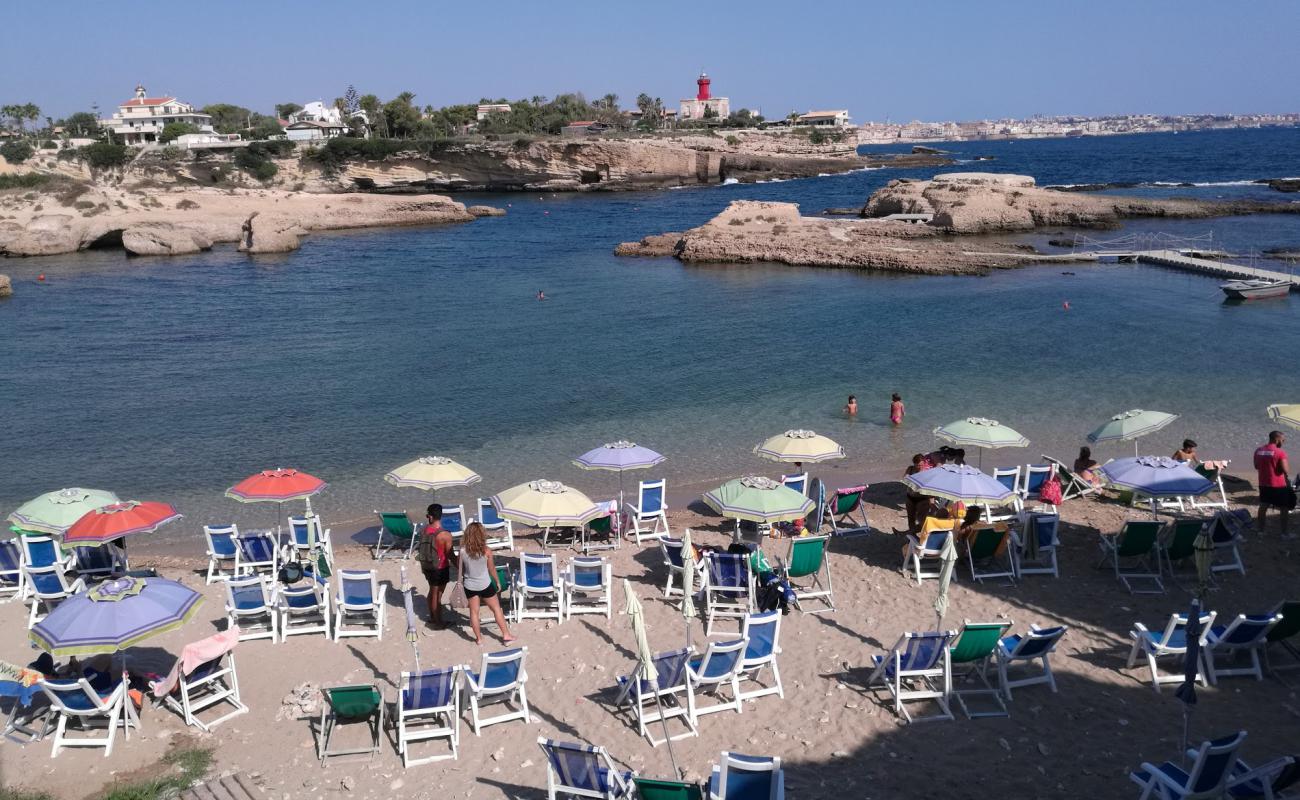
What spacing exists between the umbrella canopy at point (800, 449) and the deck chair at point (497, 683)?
18.3ft

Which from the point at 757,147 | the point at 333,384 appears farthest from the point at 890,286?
the point at 757,147

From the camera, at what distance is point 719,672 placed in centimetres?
766

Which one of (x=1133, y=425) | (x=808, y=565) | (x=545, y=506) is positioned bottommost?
(x=808, y=565)

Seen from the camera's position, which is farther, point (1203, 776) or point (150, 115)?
point (150, 115)

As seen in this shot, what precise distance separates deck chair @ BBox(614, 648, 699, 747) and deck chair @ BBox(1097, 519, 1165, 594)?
5.42 metres

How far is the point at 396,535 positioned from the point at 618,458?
9.98 feet

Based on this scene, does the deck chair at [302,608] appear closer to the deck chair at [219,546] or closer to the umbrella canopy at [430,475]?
the deck chair at [219,546]

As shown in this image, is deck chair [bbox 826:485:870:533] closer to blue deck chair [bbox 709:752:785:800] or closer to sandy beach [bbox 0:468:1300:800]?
sandy beach [bbox 0:468:1300:800]

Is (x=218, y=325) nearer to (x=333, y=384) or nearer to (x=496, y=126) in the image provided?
(x=333, y=384)

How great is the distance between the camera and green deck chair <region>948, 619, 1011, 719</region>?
760cm

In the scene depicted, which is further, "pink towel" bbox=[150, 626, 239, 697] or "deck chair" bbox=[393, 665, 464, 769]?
"pink towel" bbox=[150, 626, 239, 697]

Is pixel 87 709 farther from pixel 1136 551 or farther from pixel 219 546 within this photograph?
pixel 1136 551

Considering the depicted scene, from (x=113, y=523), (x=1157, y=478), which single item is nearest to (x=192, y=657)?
(x=113, y=523)

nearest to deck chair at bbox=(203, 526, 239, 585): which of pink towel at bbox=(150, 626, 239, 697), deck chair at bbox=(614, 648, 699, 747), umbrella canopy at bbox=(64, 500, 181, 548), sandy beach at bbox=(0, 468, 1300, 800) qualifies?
umbrella canopy at bbox=(64, 500, 181, 548)
